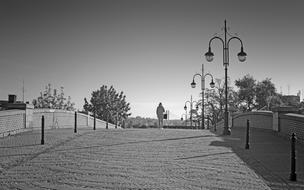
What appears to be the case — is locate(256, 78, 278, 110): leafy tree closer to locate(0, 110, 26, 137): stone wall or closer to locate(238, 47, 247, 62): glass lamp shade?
locate(238, 47, 247, 62): glass lamp shade

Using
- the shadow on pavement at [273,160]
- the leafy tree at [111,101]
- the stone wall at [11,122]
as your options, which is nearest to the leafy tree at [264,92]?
the leafy tree at [111,101]

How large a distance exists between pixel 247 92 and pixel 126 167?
57504 mm

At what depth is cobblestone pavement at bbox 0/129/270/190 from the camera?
24.5ft

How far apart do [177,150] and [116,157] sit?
2.69 meters

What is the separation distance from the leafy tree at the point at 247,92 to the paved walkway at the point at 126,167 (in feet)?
172

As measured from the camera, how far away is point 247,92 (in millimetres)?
63781

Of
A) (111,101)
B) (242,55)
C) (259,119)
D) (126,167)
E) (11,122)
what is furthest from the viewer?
(111,101)

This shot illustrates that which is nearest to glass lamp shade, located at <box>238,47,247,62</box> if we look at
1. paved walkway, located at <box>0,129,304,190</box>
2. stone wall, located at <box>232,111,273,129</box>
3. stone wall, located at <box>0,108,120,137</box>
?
stone wall, located at <box>232,111,273,129</box>

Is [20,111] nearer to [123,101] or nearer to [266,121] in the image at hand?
[266,121]

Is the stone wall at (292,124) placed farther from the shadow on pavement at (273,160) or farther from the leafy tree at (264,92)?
the leafy tree at (264,92)

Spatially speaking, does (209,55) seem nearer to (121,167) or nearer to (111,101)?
(121,167)

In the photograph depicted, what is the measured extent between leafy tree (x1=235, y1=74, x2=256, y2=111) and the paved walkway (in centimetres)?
5243

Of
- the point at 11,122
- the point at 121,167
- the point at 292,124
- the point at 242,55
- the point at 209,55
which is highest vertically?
the point at 209,55

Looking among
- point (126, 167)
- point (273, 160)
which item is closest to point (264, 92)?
point (273, 160)
